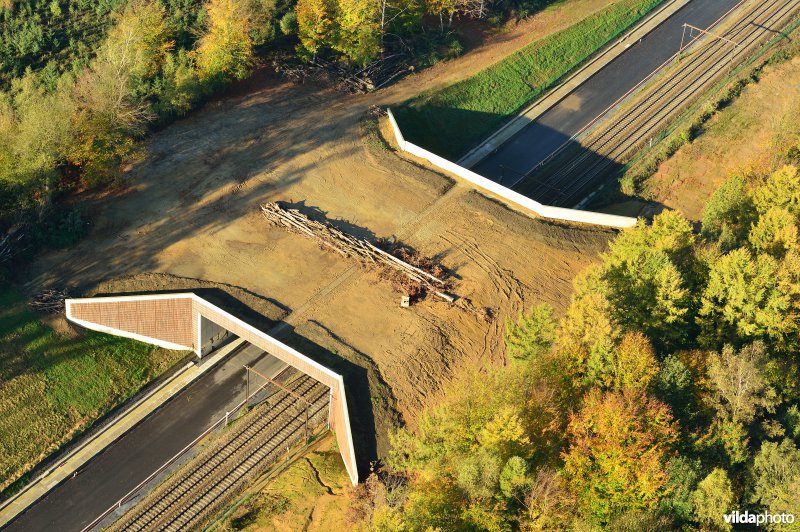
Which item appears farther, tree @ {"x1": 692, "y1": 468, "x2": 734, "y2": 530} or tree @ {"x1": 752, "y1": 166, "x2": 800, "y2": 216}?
tree @ {"x1": 752, "y1": 166, "x2": 800, "y2": 216}

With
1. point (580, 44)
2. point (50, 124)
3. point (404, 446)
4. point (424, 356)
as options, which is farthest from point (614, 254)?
point (50, 124)

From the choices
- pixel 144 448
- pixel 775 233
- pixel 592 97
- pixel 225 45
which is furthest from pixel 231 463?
pixel 592 97

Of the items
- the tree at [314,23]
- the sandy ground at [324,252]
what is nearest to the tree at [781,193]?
the sandy ground at [324,252]

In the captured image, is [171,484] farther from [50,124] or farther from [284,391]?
[50,124]

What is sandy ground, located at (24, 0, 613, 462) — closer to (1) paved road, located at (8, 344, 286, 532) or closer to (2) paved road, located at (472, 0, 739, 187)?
(1) paved road, located at (8, 344, 286, 532)

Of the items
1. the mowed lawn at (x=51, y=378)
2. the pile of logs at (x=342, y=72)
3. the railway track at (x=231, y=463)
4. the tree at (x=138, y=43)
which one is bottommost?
the railway track at (x=231, y=463)

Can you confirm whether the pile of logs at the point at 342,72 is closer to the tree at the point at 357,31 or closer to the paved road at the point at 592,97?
the tree at the point at 357,31

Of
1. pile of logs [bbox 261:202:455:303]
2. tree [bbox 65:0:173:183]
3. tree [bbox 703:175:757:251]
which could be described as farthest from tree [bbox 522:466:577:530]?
tree [bbox 65:0:173:183]
